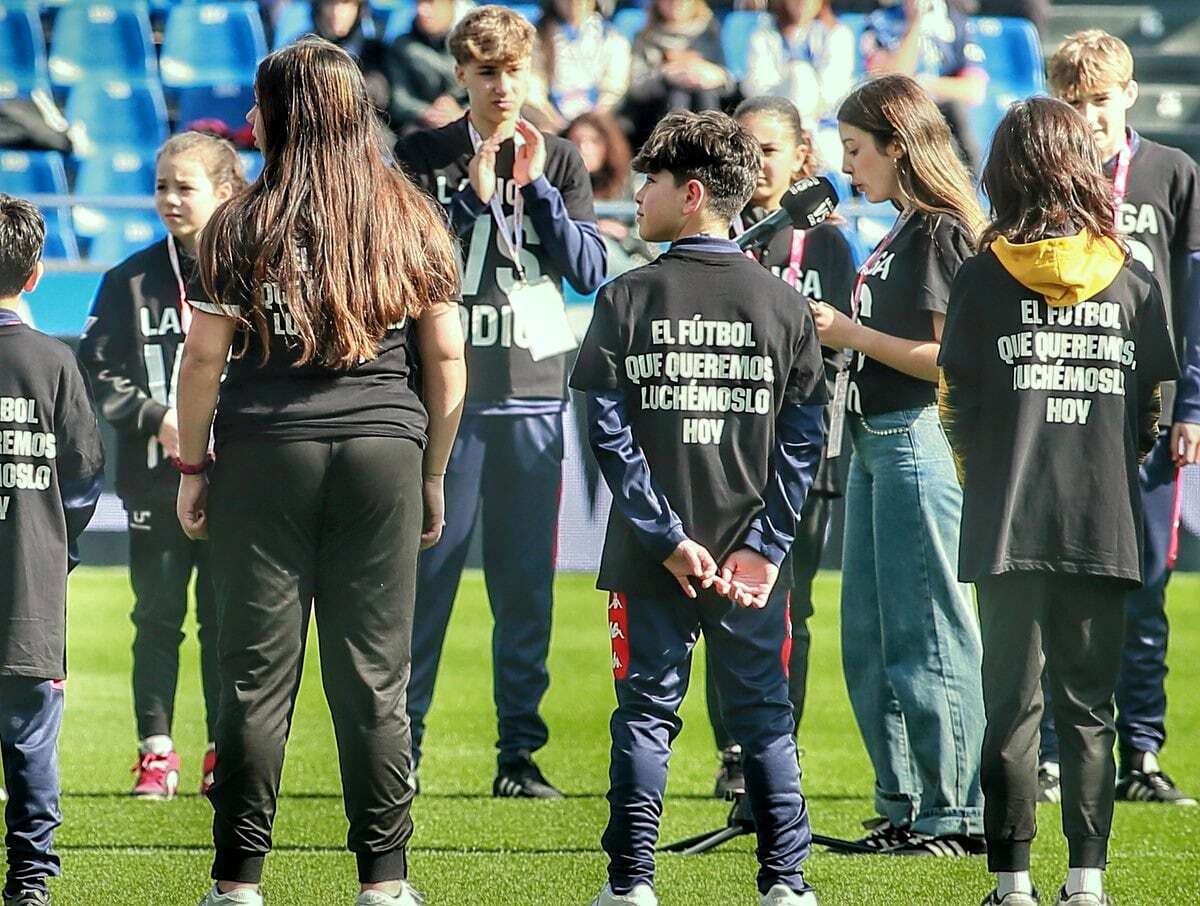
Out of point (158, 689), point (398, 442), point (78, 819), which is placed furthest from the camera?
point (158, 689)

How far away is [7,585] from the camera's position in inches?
143

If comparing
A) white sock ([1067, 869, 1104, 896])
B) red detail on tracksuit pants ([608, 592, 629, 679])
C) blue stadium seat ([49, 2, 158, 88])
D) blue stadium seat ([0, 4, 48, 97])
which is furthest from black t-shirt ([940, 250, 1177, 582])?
blue stadium seat ([0, 4, 48, 97])

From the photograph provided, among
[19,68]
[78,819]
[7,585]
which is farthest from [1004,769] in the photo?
[19,68]

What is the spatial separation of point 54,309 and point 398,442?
597 centimetres

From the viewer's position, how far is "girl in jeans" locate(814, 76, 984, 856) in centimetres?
424

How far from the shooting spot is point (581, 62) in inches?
448

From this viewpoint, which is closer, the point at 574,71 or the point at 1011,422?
the point at 1011,422

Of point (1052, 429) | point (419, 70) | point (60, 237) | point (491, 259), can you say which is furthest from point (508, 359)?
point (60, 237)

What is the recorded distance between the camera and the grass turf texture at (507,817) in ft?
13.0

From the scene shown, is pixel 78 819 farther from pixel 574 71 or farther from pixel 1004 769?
pixel 574 71

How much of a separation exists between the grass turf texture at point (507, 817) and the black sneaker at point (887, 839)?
0.29 feet

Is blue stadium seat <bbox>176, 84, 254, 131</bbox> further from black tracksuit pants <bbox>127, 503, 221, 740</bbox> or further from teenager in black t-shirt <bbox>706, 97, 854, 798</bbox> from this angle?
teenager in black t-shirt <bbox>706, 97, 854, 798</bbox>

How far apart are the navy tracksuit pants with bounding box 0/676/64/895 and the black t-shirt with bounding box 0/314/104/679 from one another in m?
0.08

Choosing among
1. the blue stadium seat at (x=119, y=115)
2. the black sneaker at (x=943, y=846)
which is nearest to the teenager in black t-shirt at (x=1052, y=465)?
the black sneaker at (x=943, y=846)
